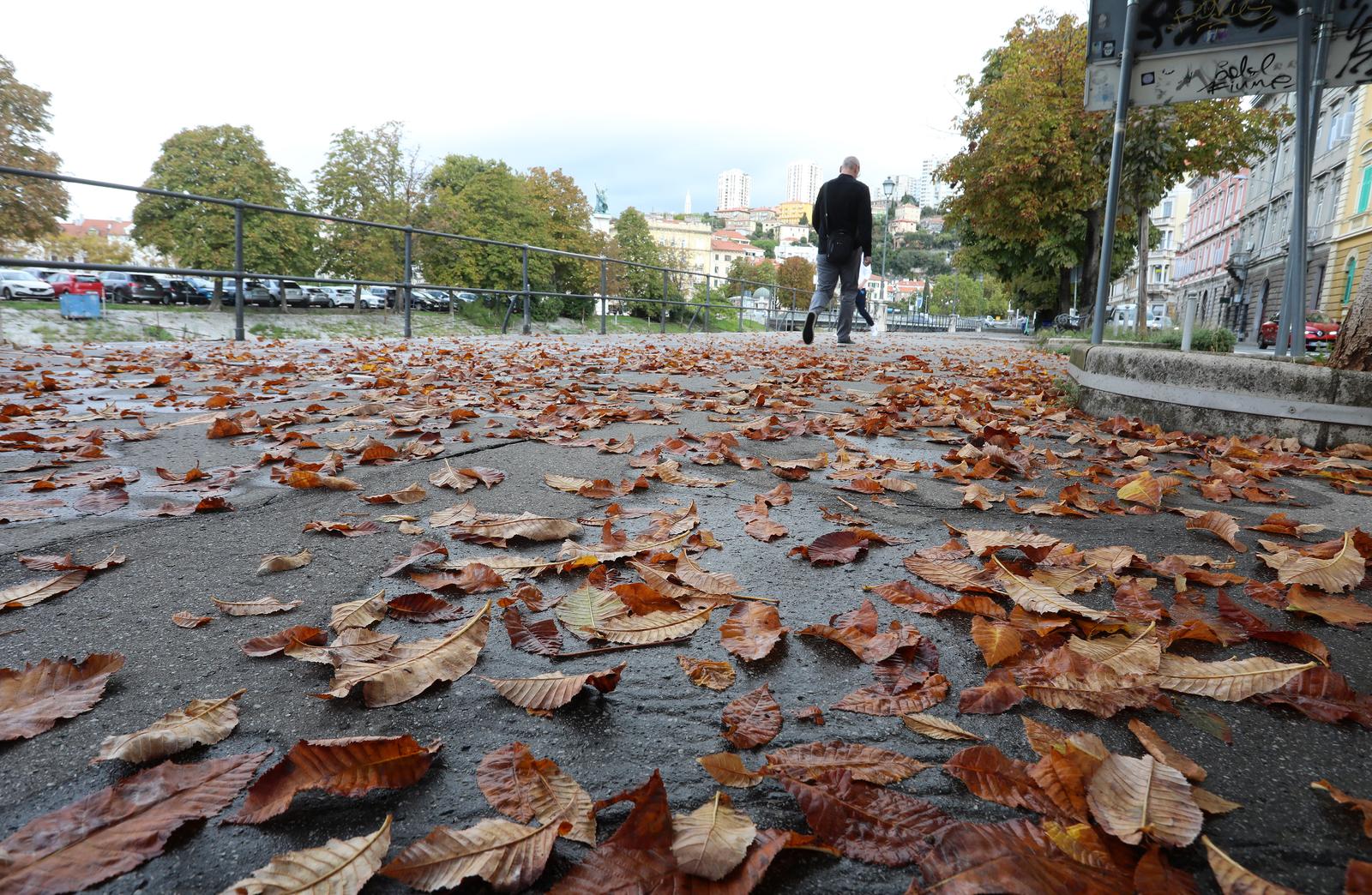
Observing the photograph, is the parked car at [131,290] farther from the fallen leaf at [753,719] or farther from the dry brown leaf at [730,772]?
the dry brown leaf at [730,772]

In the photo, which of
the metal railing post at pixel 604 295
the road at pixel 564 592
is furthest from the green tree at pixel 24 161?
the metal railing post at pixel 604 295

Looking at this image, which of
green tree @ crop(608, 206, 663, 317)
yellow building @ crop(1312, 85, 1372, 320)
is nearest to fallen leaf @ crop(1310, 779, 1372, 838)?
yellow building @ crop(1312, 85, 1372, 320)

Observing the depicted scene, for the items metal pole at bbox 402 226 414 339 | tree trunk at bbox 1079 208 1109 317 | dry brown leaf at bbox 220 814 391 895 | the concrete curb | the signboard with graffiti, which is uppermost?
tree trunk at bbox 1079 208 1109 317

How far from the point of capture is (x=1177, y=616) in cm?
155


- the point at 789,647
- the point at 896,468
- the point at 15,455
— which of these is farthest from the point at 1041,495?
the point at 15,455

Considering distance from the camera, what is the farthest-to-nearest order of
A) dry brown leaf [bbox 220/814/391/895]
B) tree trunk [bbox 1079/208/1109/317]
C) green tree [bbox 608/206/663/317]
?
green tree [bbox 608/206/663/317] → tree trunk [bbox 1079/208/1109/317] → dry brown leaf [bbox 220/814/391/895]

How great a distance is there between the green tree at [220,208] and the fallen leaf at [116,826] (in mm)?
34173

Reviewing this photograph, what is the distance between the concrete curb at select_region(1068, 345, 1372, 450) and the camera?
126 inches

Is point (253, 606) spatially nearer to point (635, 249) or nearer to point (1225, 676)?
point (1225, 676)

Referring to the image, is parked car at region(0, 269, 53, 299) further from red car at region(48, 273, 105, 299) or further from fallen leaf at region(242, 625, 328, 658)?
fallen leaf at region(242, 625, 328, 658)

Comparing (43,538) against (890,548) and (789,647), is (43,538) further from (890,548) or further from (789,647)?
(890,548)

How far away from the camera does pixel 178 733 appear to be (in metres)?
1.08

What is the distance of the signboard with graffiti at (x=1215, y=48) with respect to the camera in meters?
4.48

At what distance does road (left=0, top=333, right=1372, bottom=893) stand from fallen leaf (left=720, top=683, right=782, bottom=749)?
25 mm
